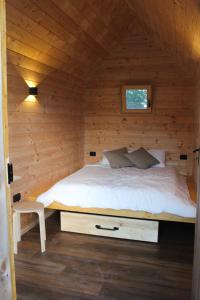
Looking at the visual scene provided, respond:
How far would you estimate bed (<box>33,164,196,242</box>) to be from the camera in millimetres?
2863

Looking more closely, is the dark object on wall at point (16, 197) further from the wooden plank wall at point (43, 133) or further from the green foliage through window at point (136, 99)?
the green foliage through window at point (136, 99)

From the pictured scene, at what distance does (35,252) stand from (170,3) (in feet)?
8.54

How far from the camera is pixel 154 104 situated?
4926 mm

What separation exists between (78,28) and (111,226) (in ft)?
7.92

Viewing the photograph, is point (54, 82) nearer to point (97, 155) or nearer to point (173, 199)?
point (97, 155)

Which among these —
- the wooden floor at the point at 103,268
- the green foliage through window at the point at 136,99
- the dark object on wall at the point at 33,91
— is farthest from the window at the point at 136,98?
the wooden floor at the point at 103,268

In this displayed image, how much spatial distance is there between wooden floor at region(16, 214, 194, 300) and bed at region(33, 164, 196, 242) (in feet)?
0.45

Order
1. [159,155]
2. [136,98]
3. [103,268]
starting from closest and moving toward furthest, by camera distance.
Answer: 1. [103,268]
2. [159,155]
3. [136,98]

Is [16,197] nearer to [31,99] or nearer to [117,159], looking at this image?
[31,99]

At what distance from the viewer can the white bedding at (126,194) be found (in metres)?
2.86

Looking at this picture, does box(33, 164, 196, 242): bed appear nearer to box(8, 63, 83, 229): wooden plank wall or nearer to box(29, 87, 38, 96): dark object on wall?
box(8, 63, 83, 229): wooden plank wall

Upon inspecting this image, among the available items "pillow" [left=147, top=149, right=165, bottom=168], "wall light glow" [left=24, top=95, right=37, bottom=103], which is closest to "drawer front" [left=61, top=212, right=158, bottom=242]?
"wall light glow" [left=24, top=95, right=37, bottom=103]

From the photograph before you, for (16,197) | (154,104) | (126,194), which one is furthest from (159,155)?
(16,197)

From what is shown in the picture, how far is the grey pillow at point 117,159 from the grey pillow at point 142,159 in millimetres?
80
